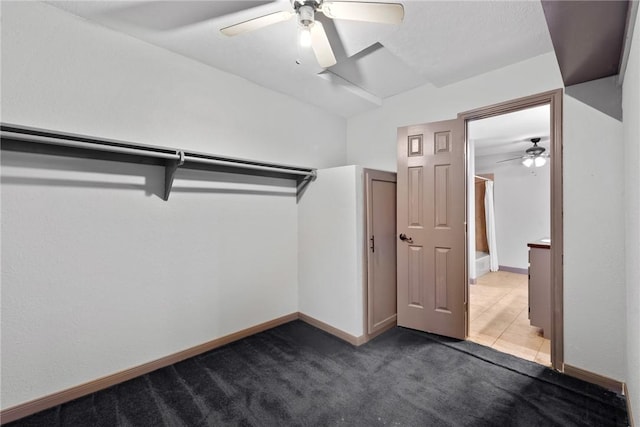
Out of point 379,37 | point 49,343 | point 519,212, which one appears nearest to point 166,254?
point 49,343

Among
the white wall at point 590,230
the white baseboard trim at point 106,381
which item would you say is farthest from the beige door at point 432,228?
the white baseboard trim at point 106,381

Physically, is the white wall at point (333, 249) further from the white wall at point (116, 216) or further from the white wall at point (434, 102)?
the white wall at point (434, 102)

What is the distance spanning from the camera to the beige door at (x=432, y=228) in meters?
2.54

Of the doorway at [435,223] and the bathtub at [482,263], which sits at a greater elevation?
the doorway at [435,223]

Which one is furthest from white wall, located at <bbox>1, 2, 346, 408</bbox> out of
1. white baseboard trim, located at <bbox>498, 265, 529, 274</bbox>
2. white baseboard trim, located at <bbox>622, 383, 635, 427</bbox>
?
white baseboard trim, located at <bbox>498, 265, 529, 274</bbox>

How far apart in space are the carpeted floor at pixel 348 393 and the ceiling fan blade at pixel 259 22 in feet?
7.74

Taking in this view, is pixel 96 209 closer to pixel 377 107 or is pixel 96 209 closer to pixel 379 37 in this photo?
pixel 379 37

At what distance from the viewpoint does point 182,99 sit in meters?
2.28

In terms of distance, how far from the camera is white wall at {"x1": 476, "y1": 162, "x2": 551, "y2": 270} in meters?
5.04

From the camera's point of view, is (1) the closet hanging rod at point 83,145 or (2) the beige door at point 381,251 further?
(2) the beige door at point 381,251

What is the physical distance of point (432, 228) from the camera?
2.68 meters

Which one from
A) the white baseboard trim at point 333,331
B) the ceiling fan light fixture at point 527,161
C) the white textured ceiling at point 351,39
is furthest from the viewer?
the ceiling fan light fixture at point 527,161

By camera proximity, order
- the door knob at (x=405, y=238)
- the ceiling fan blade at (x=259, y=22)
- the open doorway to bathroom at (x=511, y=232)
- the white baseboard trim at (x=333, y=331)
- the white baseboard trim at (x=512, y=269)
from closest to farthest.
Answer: the ceiling fan blade at (x=259, y=22), the white baseboard trim at (x=333, y=331), the open doorway to bathroom at (x=511, y=232), the door knob at (x=405, y=238), the white baseboard trim at (x=512, y=269)

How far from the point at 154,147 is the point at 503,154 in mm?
6009
